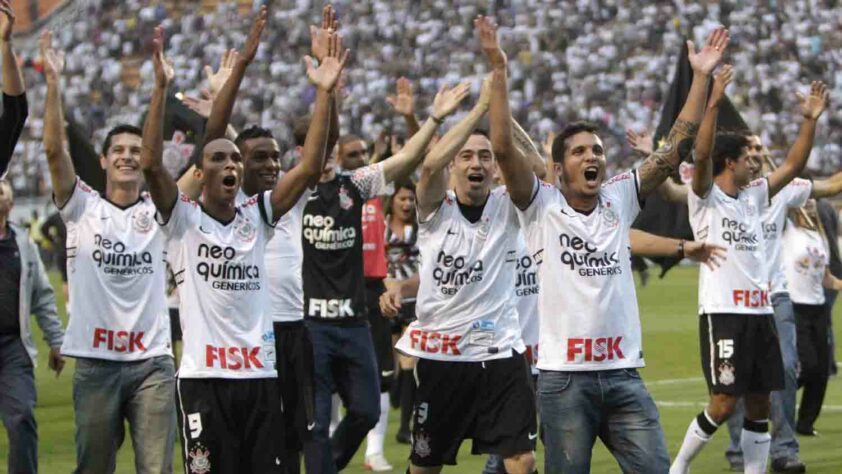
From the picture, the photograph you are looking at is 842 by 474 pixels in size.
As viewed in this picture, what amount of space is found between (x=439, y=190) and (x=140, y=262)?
181 centimetres

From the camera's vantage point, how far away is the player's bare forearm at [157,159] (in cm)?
794

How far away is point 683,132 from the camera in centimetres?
864

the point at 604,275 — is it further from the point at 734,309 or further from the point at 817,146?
the point at 817,146

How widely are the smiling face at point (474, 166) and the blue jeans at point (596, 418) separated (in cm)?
169

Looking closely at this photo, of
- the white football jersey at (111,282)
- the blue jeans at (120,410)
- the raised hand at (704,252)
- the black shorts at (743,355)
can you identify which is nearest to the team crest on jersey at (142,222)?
the white football jersey at (111,282)

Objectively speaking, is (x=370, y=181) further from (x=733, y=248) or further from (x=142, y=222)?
(x=733, y=248)

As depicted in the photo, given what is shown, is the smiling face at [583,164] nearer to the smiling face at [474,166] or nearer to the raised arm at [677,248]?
the raised arm at [677,248]

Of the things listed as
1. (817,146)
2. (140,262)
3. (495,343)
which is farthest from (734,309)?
(817,146)

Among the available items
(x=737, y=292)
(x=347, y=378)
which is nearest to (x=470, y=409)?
(x=347, y=378)

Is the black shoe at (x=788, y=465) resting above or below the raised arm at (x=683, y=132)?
below

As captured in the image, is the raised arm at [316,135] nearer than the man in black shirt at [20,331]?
Yes

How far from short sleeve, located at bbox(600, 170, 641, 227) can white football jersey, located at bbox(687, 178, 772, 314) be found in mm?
2640

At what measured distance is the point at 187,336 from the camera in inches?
326

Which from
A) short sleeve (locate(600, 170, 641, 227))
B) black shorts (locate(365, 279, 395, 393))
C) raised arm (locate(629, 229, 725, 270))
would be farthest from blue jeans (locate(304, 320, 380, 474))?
short sleeve (locate(600, 170, 641, 227))
